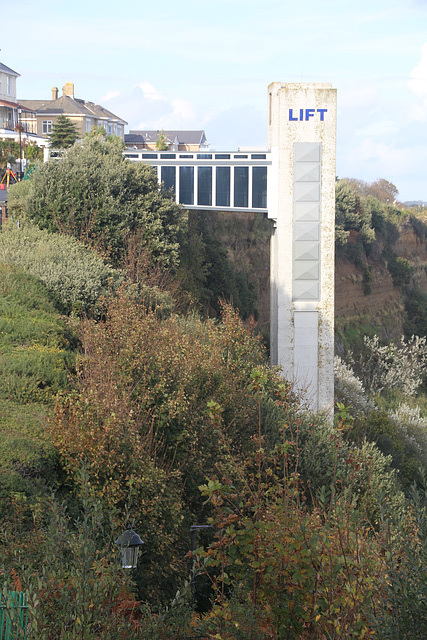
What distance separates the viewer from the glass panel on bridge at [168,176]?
2964 cm

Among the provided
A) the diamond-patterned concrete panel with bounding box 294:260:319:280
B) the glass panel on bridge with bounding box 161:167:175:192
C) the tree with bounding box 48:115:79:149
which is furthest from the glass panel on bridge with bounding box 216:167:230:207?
the tree with bounding box 48:115:79:149

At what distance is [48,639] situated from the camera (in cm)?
508

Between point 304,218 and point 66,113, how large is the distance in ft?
170

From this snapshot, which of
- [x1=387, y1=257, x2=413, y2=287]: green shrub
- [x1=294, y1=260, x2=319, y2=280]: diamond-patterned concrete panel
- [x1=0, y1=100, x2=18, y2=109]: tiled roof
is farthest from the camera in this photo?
[x1=0, y1=100, x2=18, y2=109]: tiled roof

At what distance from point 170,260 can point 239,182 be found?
418 centimetres

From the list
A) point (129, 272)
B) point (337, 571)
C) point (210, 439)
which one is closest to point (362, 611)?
point (337, 571)

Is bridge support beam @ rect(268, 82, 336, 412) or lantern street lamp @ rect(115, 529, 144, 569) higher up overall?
bridge support beam @ rect(268, 82, 336, 412)

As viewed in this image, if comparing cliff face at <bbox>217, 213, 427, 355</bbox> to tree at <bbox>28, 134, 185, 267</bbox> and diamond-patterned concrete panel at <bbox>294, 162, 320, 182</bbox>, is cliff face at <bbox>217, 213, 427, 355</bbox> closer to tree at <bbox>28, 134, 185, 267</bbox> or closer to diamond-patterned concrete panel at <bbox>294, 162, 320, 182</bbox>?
tree at <bbox>28, 134, 185, 267</bbox>

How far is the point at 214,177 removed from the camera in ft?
93.6

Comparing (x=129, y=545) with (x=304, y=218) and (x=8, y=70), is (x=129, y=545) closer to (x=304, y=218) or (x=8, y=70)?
(x=304, y=218)

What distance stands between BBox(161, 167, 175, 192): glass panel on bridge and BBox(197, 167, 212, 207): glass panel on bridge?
129 centimetres

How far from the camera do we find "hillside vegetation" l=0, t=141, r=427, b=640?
5438 millimetres

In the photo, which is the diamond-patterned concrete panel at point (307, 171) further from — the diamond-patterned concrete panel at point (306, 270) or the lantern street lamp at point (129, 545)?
the lantern street lamp at point (129, 545)

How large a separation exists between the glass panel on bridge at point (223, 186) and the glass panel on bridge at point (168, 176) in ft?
7.27
